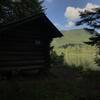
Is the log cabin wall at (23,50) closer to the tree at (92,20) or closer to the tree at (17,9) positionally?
the tree at (92,20)

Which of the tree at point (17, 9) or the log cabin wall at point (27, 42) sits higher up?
the tree at point (17, 9)

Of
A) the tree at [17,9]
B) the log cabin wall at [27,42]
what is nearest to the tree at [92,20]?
the log cabin wall at [27,42]

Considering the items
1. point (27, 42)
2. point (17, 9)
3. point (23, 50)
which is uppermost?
point (17, 9)

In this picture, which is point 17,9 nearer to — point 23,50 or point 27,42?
point 27,42

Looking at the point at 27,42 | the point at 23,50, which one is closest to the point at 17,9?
the point at 27,42

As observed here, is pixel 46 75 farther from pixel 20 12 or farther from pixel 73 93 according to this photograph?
pixel 20 12

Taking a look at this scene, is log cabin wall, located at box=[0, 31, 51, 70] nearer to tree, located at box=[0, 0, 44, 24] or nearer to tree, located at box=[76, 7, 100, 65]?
tree, located at box=[76, 7, 100, 65]

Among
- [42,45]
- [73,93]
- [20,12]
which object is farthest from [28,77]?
[20,12]

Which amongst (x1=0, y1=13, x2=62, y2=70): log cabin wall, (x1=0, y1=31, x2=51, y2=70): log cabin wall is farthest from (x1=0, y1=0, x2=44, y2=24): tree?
(x1=0, y1=31, x2=51, y2=70): log cabin wall

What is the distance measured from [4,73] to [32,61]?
2280 mm

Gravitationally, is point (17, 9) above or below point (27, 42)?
above

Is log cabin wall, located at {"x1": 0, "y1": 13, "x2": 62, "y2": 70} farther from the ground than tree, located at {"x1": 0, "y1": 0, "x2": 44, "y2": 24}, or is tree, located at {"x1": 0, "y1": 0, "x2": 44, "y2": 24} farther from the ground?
tree, located at {"x1": 0, "y1": 0, "x2": 44, "y2": 24}

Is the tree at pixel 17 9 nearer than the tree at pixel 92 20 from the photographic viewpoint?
No

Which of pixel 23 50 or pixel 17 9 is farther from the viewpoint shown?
pixel 17 9
